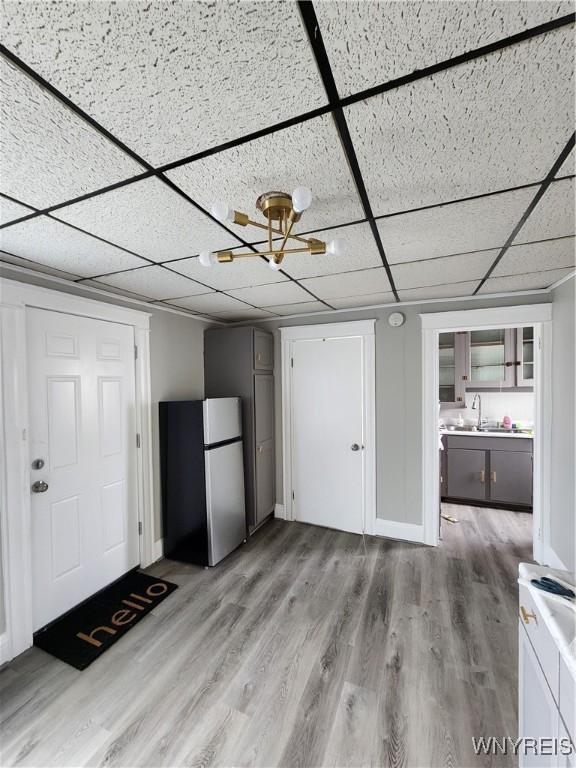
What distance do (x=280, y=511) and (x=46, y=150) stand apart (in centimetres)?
357

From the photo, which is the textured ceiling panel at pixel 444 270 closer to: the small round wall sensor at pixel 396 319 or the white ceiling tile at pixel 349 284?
the white ceiling tile at pixel 349 284

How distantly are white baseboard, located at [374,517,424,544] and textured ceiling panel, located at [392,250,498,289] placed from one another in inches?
88.1

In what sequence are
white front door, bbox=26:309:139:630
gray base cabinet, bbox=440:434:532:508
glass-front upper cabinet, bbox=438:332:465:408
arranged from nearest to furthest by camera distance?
1. white front door, bbox=26:309:139:630
2. gray base cabinet, bbox=440:434:532:508
3. glass-front upper cabinet, bbox=438:332:465:408

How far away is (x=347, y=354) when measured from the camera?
→ 132 inches

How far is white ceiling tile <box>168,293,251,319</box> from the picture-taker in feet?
8.93

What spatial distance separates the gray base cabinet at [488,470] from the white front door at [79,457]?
363 centimetres

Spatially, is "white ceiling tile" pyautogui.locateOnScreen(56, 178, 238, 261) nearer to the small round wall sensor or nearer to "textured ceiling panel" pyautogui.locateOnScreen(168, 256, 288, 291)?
"textured ceiling panel" pyautogui.locateOnScreen(168, 256, 288, 291)

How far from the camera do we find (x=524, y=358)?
157 inches

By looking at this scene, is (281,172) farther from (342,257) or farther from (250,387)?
(250,387)

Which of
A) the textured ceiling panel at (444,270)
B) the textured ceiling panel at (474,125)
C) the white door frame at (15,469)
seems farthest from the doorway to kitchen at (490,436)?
the white door frame at (15,469)

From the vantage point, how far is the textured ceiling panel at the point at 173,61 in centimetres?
63

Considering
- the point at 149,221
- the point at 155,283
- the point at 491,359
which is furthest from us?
the point at 491,359

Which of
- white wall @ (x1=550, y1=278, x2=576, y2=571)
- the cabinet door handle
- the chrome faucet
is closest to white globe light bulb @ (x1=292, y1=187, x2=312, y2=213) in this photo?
the cabinet door handle

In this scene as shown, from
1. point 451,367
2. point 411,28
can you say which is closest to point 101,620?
point 411,28
